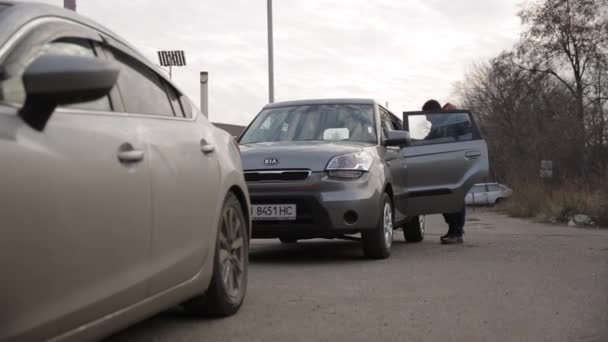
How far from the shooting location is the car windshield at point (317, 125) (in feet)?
31.6

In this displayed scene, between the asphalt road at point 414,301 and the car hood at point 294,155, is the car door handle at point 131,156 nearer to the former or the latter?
the asphalt road at point 414,301

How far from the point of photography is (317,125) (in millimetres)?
9727

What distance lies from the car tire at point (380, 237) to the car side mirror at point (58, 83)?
5.82 m

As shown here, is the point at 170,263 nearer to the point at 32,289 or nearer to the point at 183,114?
the point at 183,114

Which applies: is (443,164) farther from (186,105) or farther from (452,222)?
(186,105)

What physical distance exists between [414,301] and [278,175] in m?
2.93

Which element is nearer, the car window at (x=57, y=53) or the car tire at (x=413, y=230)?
the car window at (x=57, y=53)

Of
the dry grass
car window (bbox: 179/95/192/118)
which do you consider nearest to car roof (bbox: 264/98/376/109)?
car window (bbox: 179/95/192/118)

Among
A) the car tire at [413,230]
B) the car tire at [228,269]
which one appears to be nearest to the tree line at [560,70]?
the car tire at [413,230]

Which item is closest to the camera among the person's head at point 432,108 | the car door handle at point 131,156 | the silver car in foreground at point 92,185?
the silver car in foreground at point 92,185

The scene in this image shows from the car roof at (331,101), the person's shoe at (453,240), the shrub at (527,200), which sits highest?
the car roof at (331,101)

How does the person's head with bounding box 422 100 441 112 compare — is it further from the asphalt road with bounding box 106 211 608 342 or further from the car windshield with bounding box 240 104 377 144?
the asphalt road with bounding box 106 211 608 342

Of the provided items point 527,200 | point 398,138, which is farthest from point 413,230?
point 527,200

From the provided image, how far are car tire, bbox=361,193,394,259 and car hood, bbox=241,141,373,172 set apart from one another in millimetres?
665
